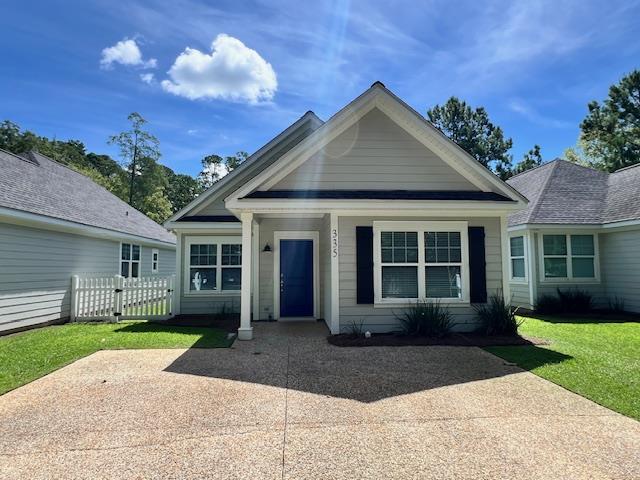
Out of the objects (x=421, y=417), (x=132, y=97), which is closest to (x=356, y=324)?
(x=421, y=417)

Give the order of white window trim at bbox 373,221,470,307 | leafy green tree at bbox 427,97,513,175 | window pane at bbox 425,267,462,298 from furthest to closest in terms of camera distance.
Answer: leafy green tree at bbox 427,97,513,175 < window pane at bbox 425,267,462,298 < white window trim at bbox 373,221,470,307

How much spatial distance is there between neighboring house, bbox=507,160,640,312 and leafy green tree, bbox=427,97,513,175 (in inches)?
1102

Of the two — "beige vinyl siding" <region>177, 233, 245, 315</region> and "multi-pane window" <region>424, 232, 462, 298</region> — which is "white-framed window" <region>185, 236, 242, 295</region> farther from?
"multi-pane window" <region>424, 232, 462, 298</region>

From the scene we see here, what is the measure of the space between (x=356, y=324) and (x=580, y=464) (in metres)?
5.31

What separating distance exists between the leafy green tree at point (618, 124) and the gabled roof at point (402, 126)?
26.9 m

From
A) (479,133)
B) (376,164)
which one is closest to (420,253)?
(376,164)

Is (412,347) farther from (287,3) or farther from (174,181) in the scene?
(174,181)

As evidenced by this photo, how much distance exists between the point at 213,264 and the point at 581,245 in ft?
40.9

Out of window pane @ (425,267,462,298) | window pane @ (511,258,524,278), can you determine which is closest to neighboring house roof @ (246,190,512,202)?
window pane @ (425,267,462,298)

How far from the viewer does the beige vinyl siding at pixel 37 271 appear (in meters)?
8.77

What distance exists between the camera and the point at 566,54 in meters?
13.5

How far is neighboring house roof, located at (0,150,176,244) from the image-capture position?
9742 millimetres

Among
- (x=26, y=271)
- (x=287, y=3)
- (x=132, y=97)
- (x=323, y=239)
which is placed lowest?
(x=26, y=271)

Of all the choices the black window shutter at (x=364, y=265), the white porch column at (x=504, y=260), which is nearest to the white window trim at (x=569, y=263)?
the white porch column at (x=504, y=260)
